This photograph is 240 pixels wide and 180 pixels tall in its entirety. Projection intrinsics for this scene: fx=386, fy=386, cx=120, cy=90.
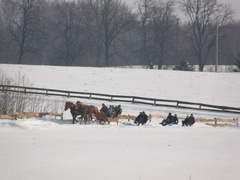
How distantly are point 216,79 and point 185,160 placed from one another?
3958 cm

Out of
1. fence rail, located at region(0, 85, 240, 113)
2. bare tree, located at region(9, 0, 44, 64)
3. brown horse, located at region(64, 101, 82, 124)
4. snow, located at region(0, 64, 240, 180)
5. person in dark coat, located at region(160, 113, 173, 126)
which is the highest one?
bare tree, located at region(9, 0, 44, 64)

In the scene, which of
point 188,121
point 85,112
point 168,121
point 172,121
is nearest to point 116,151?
point 85,112

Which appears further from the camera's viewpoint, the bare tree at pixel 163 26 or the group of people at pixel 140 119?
the bare tree at pixel 163 26

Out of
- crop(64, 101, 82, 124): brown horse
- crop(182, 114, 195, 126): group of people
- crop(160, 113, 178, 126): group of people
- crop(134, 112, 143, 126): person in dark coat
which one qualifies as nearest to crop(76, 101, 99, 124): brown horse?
crop(64, 101, 82, 124): brown horse

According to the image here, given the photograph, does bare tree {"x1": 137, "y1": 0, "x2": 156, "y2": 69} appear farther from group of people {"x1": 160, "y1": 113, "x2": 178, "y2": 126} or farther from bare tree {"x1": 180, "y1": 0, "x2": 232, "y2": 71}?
group of people {"x1": 160, "y1": 113, "x2": 178, "y2": 126}

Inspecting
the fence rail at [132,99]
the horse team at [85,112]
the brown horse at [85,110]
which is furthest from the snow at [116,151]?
the fence rail at [132,99]

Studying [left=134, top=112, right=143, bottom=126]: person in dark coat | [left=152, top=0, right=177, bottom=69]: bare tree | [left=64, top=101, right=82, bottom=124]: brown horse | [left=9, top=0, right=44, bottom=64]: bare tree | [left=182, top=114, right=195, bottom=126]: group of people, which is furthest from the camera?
[left=152, top=0, right=177, bottom=69]: bare tree

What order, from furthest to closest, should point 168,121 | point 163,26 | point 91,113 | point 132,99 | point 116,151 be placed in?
point 163,26
point 132,99
point 168,121
point 91,113
point 116,151

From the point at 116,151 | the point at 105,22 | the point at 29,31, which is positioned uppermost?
the point at 105,22

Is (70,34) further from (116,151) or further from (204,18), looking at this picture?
(116,151)

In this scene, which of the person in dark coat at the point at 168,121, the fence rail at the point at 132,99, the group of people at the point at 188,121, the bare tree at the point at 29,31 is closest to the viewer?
the person in dark coat at the point at 168,121

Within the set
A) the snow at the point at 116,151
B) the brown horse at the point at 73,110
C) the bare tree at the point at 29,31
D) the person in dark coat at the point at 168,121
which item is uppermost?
the bare tree at the point at 29,31

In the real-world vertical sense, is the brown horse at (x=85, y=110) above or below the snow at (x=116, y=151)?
above

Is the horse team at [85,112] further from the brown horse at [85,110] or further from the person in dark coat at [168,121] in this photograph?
the person in dark coat at [168,121]
